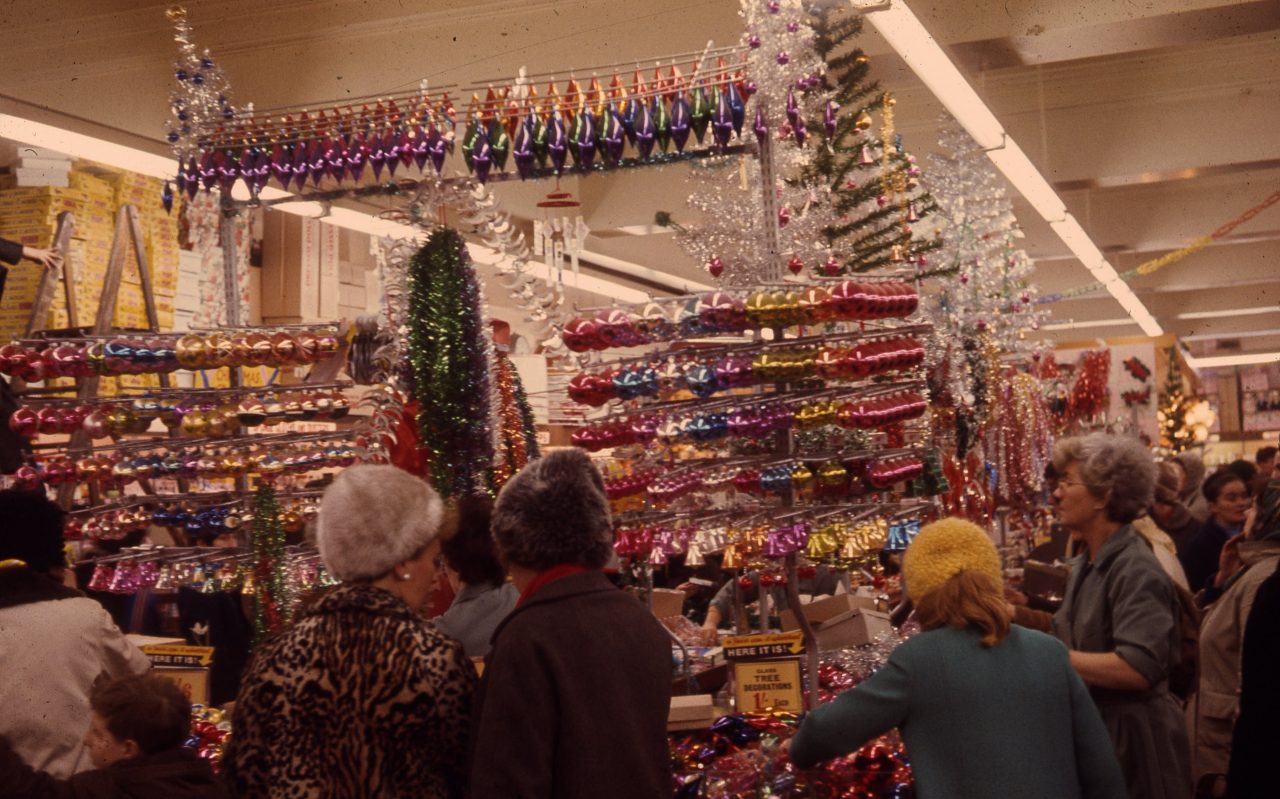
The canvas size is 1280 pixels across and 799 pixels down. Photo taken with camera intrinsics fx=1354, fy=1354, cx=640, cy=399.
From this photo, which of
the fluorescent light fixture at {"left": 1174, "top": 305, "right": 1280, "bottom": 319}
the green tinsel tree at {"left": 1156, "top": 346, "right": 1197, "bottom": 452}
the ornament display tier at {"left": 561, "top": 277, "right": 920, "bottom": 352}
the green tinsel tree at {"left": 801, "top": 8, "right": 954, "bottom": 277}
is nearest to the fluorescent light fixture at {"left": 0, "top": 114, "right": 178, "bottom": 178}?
the green tinsel tree at {"left": 801, "top": 8, "right": 954, "bottom": 277}

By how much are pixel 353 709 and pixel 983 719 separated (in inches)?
46.6

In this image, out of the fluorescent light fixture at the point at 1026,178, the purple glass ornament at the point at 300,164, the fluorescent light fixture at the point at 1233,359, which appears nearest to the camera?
the purple glass ornament at the point at 300,164

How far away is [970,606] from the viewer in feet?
8.70

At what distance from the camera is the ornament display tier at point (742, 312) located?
3693 millimetres

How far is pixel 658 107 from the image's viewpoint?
4.07 meters

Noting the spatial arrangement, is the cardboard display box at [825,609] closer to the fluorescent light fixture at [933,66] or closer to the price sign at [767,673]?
the price sign at [767,673]

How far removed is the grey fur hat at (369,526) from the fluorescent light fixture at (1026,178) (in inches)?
236

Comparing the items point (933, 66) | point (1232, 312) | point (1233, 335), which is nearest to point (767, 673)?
point (933, 66)

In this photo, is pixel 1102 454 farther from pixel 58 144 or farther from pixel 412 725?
pixel 58 144

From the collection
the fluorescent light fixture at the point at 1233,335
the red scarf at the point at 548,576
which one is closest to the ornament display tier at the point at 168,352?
the red scarf at the point at 548,576

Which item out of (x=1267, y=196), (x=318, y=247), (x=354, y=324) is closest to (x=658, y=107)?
(x=354, y=324)

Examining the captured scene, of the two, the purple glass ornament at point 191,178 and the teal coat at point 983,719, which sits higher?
the purple glass ornament at point 191,178

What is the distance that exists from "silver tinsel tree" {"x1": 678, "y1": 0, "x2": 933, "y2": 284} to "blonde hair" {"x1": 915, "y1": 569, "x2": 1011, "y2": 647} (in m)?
1.56

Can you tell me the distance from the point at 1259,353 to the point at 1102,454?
79.0 feet
